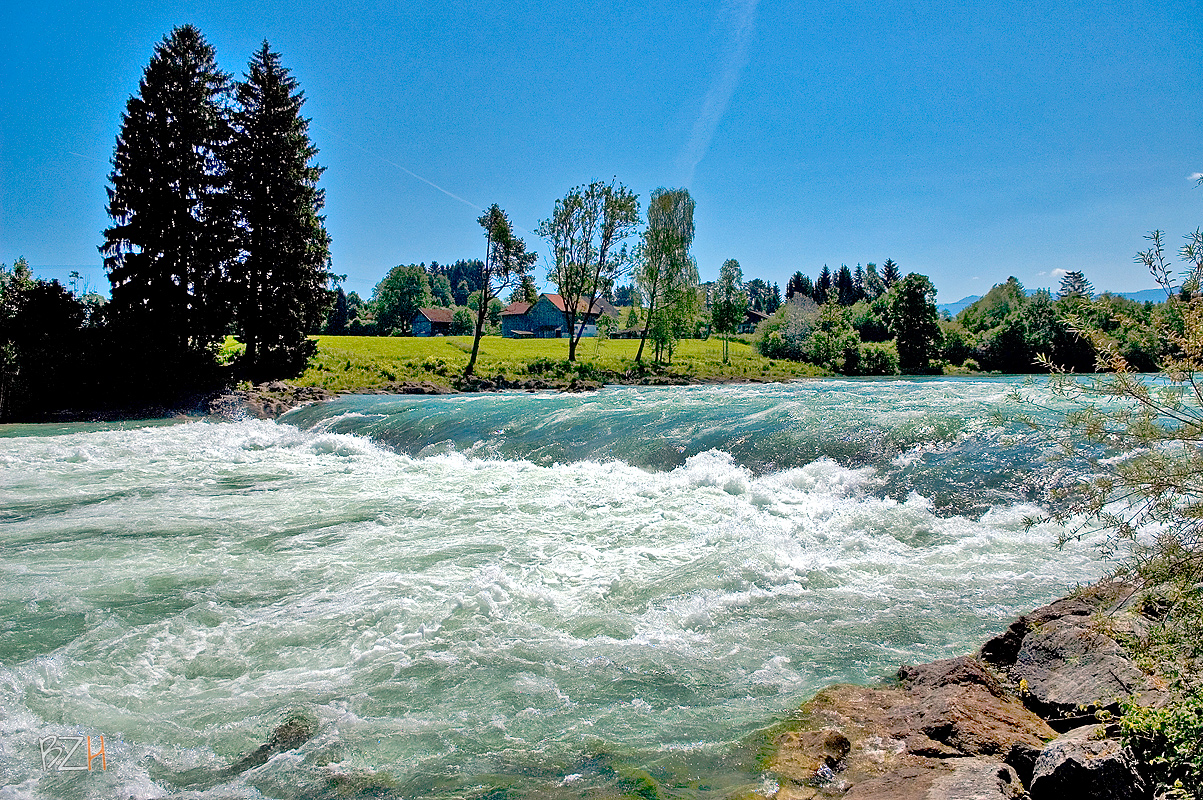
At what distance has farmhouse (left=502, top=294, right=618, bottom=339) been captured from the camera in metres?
87.2

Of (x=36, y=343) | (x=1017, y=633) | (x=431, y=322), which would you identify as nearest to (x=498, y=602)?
(x=1017, y=633)

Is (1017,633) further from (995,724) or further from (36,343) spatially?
(36,343)

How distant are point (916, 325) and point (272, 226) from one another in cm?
4812

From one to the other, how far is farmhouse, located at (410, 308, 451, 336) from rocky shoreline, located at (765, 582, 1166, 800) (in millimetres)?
87923

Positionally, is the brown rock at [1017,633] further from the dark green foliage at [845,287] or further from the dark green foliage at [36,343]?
the dark green foliage at [845,287]

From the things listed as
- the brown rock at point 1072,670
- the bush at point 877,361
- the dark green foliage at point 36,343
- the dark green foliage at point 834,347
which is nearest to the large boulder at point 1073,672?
the brown rock at point 1072,670

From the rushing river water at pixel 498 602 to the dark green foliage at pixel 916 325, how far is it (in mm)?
41408

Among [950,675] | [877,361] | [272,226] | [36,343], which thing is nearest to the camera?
[950,675]

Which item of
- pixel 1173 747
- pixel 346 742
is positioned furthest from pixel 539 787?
pixel 1173 747

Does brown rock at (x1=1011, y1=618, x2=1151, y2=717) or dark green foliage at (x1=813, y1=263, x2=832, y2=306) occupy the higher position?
dark green foliage at (x1=813, y1=263, x2=832, y2=306)

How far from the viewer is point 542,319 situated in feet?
292

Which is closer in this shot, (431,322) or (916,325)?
(916,325)

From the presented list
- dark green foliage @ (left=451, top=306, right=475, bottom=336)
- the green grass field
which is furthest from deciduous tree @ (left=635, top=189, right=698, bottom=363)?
dark green foliage @ (left=451, top=306, right=475, bottom=336)

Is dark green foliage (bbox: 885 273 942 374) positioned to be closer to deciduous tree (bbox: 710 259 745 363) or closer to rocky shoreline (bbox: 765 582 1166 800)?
deciduous tree (bbox: 710 259 745 363)
